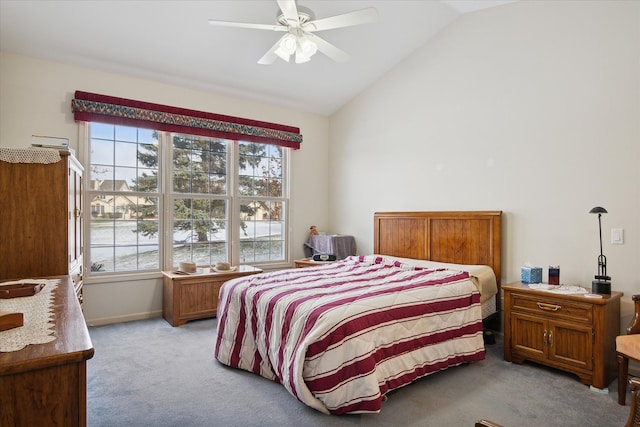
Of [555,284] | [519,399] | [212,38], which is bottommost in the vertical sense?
[519,399]

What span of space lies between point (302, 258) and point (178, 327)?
6.91 ft

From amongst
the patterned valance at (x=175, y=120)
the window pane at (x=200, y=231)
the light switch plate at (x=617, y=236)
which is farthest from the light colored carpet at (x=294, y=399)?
the patterned valance at (x=175, y=120)

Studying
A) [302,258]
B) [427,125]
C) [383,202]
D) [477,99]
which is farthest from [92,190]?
[477,99]

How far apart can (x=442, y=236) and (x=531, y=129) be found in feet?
4.49

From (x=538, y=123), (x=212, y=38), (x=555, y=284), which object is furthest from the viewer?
(x=212, y=38)

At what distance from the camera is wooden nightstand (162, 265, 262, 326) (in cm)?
403

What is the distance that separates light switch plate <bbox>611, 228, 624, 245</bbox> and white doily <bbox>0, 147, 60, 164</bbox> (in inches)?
164

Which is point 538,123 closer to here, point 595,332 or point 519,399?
point 595,332

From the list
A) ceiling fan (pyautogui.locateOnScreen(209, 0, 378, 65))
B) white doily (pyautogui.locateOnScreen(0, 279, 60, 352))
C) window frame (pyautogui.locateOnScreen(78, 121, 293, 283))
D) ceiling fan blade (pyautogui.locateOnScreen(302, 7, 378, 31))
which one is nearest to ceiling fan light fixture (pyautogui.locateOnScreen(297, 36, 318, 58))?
ceiling fan (pyautogui.locateOnScreen(209, 0, 378, 65))

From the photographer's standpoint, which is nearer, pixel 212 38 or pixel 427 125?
pixel 212 38

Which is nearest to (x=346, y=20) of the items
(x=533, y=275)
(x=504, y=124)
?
(x=504, y=124)

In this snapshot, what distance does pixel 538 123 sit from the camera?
11.2ft

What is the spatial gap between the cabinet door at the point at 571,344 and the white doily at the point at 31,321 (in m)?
3.16

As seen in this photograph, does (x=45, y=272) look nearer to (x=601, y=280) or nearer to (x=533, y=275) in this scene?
(x=533, y=275)
